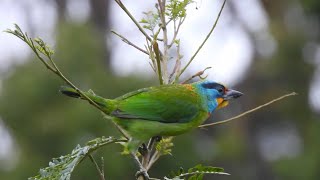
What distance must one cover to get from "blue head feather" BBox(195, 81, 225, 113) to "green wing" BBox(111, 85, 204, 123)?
3 cm

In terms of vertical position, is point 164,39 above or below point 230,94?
above

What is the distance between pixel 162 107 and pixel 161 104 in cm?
1

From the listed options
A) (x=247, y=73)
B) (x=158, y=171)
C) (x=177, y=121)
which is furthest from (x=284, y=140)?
(x=177, y=121)

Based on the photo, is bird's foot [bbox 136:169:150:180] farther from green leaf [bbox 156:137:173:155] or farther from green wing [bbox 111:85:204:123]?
→ green wing [bbox 111:85:204:123]

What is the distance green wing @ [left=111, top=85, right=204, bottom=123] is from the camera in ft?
7.76

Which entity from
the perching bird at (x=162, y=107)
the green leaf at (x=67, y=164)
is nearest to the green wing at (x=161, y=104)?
the perching bird at (x=162, y=107)

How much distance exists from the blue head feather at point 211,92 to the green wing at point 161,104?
0.08 ft

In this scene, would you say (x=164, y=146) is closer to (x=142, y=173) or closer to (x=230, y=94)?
(x=142, y=173)

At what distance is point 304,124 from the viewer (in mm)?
11570

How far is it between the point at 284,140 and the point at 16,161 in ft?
19.1

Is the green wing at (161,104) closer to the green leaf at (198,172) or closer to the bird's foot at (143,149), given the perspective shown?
the bird's foot at (143,149)

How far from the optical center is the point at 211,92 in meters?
2.55

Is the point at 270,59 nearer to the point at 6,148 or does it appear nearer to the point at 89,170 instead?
the point at 6,148

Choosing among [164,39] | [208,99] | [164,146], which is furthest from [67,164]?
[208,99]
